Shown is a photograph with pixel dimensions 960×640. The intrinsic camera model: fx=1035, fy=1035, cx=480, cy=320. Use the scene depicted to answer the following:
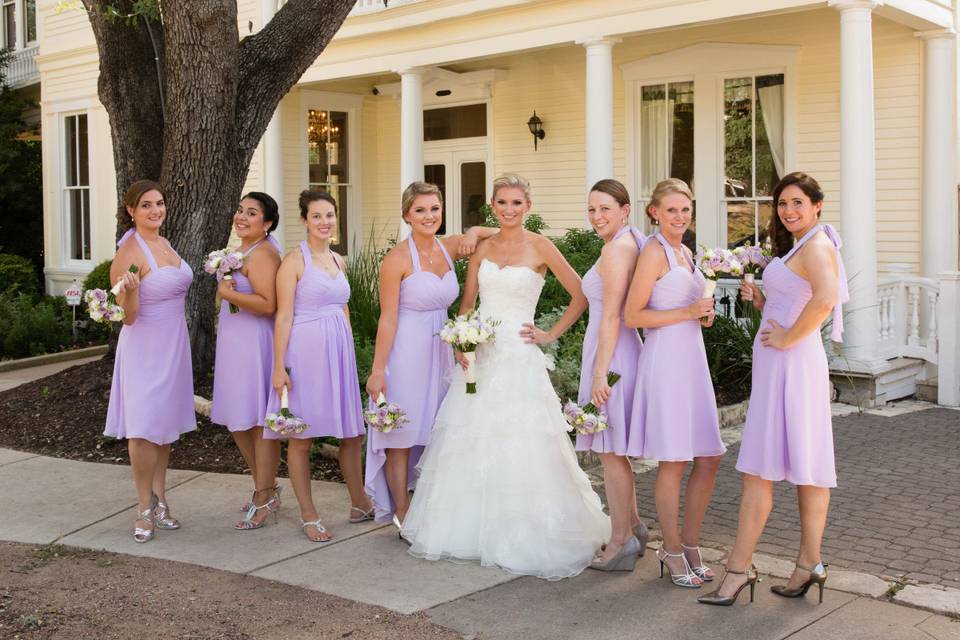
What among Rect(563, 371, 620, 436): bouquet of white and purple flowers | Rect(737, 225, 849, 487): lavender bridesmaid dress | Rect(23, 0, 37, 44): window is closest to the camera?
Rect(737, 225, 849, 487): lavender bridesmaid dress

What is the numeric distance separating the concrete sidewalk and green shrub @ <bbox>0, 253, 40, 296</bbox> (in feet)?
36.8

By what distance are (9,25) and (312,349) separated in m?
17.7

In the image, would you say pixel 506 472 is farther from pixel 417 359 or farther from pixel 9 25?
pixel 9 25

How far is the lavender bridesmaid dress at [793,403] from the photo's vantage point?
4480 mm

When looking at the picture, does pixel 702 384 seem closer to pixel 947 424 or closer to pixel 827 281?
pixel 827 281

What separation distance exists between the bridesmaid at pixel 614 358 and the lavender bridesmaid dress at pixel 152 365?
233cm

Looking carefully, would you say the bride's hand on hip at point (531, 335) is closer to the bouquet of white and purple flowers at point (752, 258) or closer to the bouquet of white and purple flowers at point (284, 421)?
the bouquet of white and purple flowers at point (752, 258)

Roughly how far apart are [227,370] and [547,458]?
1.94m

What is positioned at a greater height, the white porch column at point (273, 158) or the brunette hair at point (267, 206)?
the white porch column at point (273, 158)

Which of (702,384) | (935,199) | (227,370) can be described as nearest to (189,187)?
(227,370)

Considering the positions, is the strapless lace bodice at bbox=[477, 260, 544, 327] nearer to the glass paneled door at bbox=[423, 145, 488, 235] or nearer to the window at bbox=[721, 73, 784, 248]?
the window at bbox=[721, 73, 784, 248]

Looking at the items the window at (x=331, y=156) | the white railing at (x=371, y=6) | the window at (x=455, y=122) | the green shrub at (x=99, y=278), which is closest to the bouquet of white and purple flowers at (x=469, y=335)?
the white railing at (x=371, y=6)

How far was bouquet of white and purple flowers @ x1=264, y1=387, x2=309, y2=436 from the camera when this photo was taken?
5.45m

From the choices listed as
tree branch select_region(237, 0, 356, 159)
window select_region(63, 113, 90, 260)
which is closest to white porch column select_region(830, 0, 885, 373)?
tree branch select_region(237, 0, 356, 159)
